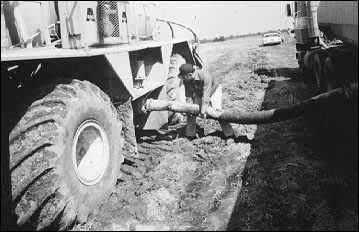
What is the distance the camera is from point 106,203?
4.14 metres

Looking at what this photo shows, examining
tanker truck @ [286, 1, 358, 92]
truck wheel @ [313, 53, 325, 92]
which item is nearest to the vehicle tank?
tanker truck @ [286, 1, 358, 92]

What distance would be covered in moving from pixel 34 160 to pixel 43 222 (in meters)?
0.60

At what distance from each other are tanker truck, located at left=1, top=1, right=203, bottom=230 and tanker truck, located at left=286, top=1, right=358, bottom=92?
305 centimetres

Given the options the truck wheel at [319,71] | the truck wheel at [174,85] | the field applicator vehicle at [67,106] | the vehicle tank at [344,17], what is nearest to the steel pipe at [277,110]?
the field applicator vehicle at [67,106]

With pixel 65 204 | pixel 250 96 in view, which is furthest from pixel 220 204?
pixel 250 96

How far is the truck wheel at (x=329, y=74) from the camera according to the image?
6316 millimetres

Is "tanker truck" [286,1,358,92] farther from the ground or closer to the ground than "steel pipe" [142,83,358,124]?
farther from the ground

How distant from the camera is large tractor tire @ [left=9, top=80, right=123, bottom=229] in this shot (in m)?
3.10

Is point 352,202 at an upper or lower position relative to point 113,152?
lower

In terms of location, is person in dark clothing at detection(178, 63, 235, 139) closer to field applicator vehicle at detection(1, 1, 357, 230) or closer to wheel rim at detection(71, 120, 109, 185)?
field applicator vehicle at detection(1, 1, 357, 230)

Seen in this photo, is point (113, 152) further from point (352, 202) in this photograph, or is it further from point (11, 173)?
point (352, 202)

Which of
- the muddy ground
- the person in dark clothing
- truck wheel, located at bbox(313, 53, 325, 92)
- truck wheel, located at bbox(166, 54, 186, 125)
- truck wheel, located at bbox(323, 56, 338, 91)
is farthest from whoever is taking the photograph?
truck wheel, located at bbox(313, 53, 325, 92)

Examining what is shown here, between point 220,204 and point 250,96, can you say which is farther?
point 250,96

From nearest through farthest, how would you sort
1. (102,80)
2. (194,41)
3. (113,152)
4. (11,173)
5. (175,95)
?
(11,173), (113,152), (102,80), (175,95), (194,41)
